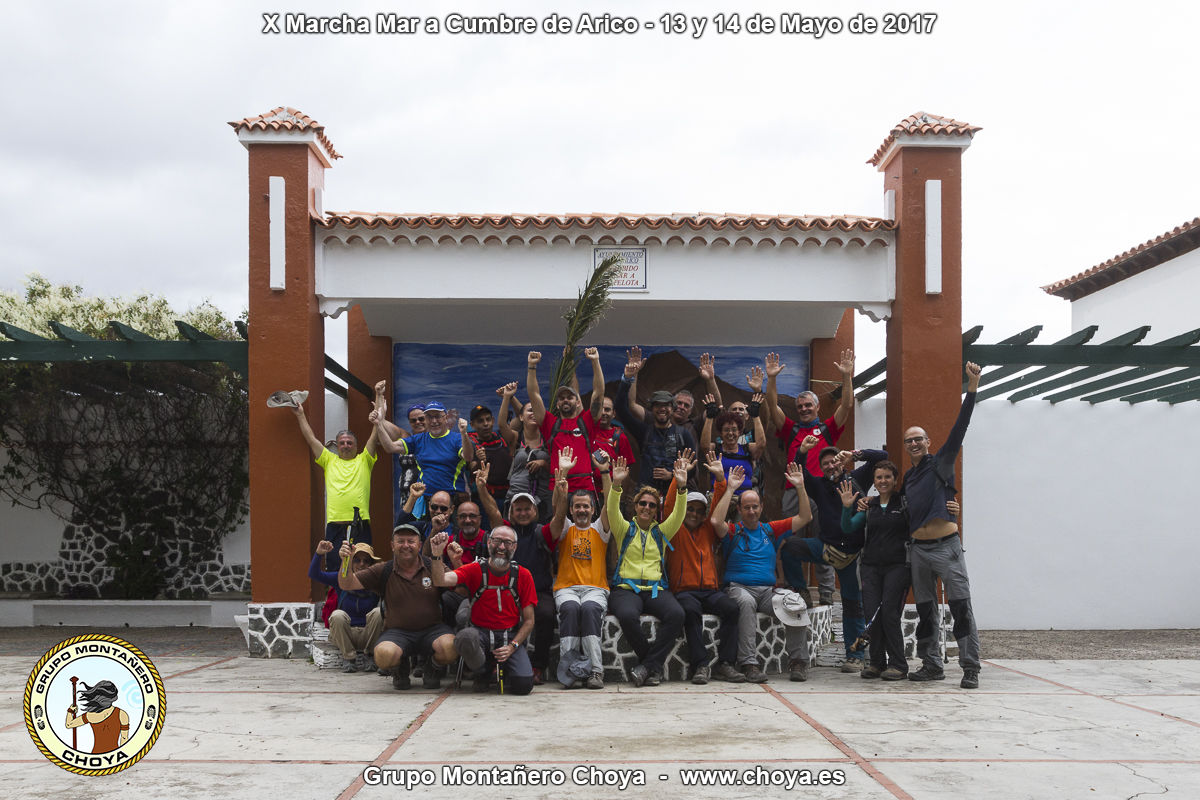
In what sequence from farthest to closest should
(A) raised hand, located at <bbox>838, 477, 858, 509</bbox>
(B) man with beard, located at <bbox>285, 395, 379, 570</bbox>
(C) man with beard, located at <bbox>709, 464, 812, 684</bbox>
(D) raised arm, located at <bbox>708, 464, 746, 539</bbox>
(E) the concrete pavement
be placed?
(B) man with beard, located at <bbox>285, 395, 379, 570</bbox>, (A) raised hand, located at <bbox>838, 477, 858, 509</bbox>, (D) raised arm, located at <bbox>708, 464, 746, 539</bbox>, (C) man with beard, located at <bbox>709, 464, 812, 684</bbox>, (E) the concrete pavement

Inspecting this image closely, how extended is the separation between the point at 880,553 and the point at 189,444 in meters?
7.63

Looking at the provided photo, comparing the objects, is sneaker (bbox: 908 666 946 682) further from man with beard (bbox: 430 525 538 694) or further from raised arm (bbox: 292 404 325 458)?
raised arm (bbox: 292 404 325 458)

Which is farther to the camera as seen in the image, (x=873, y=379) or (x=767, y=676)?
(x=873, y=379)

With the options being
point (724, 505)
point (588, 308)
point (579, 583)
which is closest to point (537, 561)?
point (579, 583)

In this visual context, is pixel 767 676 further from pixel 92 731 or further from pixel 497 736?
pixel 92 731

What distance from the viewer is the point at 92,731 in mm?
4551

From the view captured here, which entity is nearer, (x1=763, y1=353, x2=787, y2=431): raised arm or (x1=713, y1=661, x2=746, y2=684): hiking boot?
(x1=713, y1=661, x2=746, y2=684): hiking boot

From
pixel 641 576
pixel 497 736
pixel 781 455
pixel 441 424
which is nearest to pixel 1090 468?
pixel 781 455

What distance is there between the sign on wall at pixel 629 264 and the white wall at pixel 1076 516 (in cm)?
329

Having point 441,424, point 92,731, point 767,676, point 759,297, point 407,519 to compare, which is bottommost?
point 767,676

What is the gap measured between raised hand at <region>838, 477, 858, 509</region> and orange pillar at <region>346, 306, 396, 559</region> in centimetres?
527

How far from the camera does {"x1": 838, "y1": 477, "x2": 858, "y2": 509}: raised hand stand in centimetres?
769

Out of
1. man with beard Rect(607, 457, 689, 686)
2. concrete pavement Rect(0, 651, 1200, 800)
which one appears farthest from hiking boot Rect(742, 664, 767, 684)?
man with beard Rect(607, 457, 689, 686)

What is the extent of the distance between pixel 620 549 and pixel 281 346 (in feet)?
11.5
